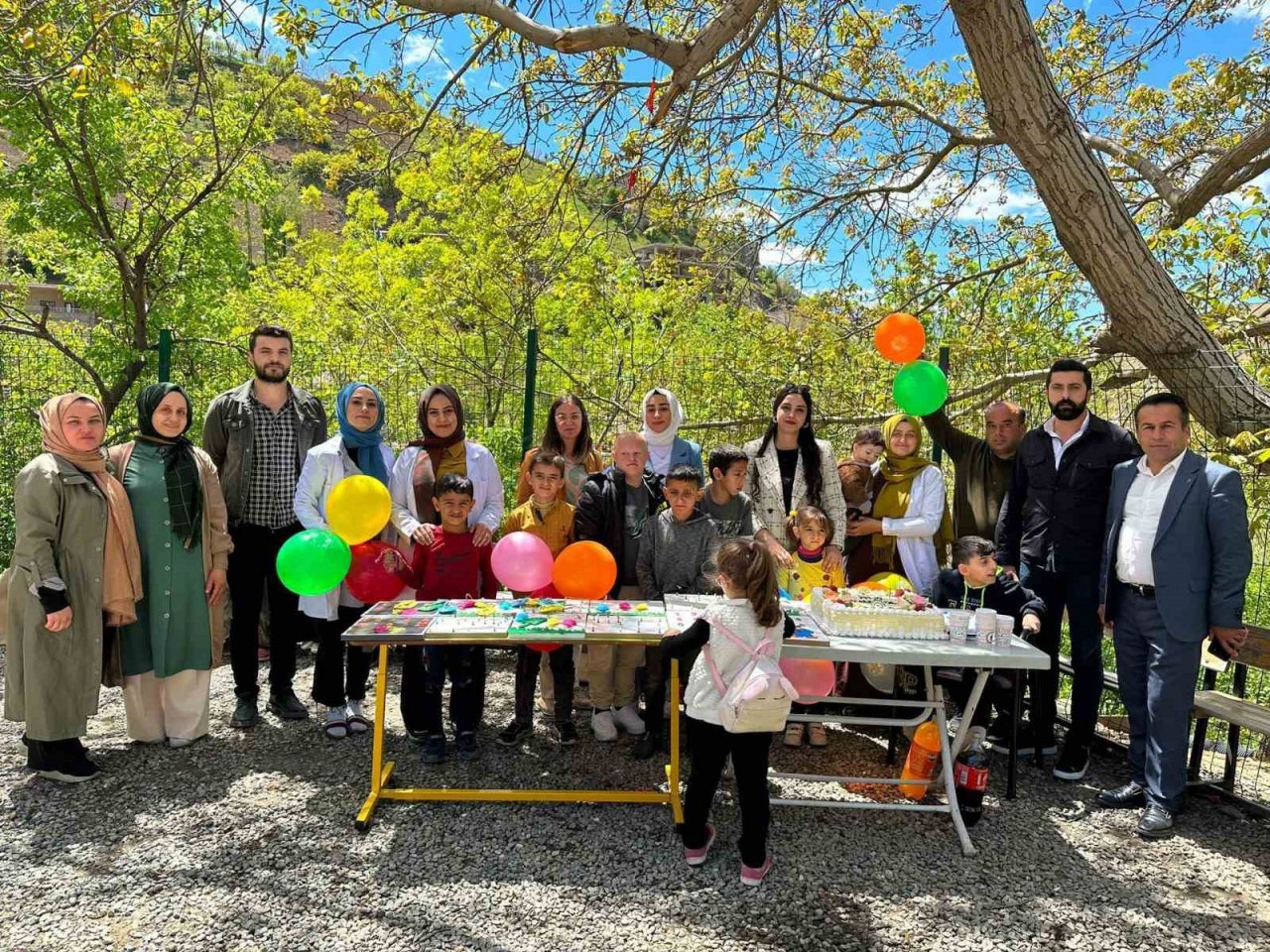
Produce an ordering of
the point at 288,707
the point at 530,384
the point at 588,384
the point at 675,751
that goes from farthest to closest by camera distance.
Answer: the point at 588,384, the point at 530,384, the point at 288,707, the point at 675,751

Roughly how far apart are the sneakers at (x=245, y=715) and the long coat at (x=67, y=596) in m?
0.77

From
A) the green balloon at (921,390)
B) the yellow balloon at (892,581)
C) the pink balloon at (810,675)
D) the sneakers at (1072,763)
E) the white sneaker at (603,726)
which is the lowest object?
the sneakers at (1072,763)

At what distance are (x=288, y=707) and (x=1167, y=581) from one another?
14.3 ft

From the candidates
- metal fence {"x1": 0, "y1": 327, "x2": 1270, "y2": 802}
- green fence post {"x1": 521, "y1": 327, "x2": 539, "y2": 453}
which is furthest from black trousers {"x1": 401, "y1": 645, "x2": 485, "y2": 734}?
metal fence {"x1": 0, "y1": 327, "x2": 1270, "y2": 802}

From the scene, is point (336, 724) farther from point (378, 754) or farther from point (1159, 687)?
point (1159, 687)

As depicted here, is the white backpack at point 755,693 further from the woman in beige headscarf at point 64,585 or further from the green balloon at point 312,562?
the woman in beige headscarf at point 64,585

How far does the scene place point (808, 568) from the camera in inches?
167

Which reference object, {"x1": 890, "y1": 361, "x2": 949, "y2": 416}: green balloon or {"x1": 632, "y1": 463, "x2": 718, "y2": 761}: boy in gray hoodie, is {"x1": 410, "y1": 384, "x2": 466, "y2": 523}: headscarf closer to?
{"x1": 632, "y1": 463, "x2": 718, "y2": 761}: boy in gray hoodie

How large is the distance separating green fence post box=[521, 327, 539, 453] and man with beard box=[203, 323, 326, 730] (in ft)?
5.83

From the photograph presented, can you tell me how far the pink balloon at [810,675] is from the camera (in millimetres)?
3586

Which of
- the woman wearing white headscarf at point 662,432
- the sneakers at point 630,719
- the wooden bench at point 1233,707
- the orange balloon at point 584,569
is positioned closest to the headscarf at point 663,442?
the woman wearing white headscarf at point 662,432

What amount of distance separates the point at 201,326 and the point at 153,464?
7330 mm

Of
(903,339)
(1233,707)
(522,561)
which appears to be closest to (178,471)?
(522,561)

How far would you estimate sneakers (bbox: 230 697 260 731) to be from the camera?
4.25m
